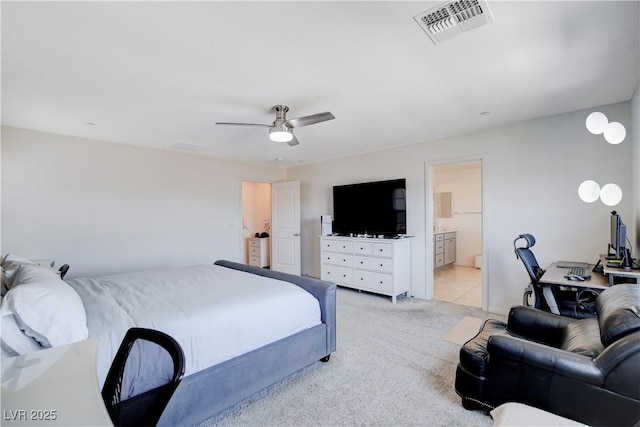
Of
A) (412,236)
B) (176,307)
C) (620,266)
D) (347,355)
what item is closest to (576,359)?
(620,266)

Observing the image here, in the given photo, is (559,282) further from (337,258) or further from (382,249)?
(337,258)

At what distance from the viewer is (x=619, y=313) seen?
1.55 m

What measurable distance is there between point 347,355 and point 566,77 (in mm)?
3102

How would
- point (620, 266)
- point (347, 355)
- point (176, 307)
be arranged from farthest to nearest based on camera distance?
point (347, 355), point (620, 266), point (176, 307)

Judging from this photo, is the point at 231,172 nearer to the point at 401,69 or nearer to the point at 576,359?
the point at 401,69

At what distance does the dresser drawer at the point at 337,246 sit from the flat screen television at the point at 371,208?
328 millimetres

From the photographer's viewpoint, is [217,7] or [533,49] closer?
[217,7]

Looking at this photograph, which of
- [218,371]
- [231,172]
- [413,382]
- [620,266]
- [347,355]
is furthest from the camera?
[231,172]

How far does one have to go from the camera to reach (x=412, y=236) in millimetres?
4645

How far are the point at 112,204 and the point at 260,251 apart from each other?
3220mm

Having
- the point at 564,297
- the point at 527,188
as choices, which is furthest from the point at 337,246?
the point at 564,297

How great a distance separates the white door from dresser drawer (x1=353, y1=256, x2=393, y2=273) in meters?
1.60

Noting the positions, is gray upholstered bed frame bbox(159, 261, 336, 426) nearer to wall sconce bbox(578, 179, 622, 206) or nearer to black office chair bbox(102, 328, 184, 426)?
black office chair bbox(102, 328, 184, 426)

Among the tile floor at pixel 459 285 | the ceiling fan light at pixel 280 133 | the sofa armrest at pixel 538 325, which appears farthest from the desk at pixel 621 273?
the ceiling fan light at pixel 280 133
